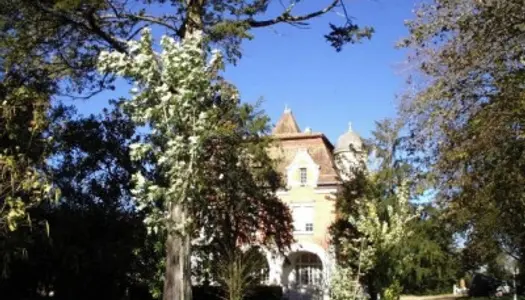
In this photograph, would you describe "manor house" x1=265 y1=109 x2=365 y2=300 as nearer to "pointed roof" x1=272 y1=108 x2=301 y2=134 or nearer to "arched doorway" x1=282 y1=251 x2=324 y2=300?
"arched doorway" x1=282 y1=251 x2=324 y2=300

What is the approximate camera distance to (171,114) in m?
7.92

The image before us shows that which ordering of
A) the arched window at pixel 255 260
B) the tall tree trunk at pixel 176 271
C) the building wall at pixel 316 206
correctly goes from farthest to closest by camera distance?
the building wall at pixel 316 206
the arched window at pixel 255 260
the tall tree trunk at pixel 176 271

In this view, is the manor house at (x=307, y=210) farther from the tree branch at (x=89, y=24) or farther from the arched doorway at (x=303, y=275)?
the tree branch at (x=89, y=24)

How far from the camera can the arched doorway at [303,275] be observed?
39.1 m

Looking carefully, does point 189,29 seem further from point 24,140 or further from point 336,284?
point 336,284

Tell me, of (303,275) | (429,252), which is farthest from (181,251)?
(429,252)

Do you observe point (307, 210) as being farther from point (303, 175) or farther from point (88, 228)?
point (88, 228)

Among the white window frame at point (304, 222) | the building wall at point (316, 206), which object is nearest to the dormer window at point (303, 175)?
the building wall at point (316, 206)

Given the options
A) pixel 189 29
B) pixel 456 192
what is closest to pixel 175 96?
pixel 189 29

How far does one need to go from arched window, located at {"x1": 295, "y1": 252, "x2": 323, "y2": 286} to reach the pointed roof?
12.1 m

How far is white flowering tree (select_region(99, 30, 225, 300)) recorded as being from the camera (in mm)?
7816

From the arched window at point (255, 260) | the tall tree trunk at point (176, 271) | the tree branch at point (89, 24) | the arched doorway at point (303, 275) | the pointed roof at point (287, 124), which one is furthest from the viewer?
the pointed roof at point (287, 124)

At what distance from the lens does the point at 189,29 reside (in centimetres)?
1284

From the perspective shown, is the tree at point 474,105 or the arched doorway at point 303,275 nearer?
the tree at point 474,105
